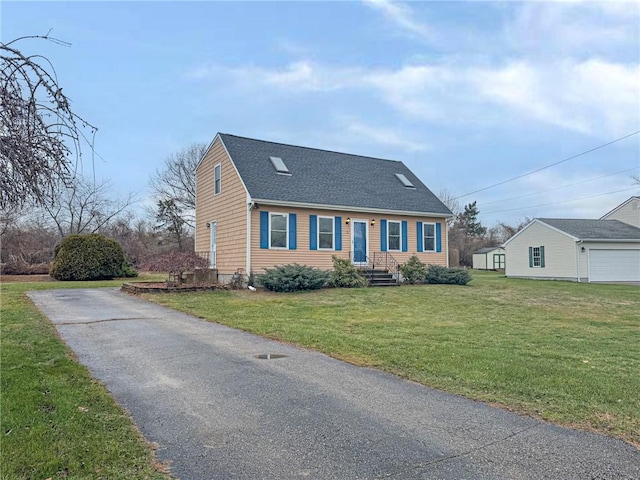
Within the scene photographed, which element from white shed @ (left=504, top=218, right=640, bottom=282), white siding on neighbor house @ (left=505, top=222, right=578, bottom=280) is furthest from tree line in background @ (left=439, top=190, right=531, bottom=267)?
white shed @ (left=504, top=218, right=640, bottom=282)

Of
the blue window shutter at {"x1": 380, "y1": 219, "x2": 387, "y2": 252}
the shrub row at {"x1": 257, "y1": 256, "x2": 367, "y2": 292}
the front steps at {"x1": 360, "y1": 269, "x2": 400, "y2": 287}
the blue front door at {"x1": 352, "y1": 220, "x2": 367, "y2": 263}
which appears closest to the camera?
the shrub row at {"x1": 257, "y1": 256, "x2": 367, "y2": 292}

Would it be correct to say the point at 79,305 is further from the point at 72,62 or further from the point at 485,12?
the point at 485,12

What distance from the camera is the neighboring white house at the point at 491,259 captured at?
42.9 m

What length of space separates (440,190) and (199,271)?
125ft

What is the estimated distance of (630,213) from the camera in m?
28.9

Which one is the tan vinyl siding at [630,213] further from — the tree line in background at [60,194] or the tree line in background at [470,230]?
the tree line in background at [470,230]

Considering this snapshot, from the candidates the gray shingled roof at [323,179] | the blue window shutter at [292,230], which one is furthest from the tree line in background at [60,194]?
the blue window shutter at [292,230]

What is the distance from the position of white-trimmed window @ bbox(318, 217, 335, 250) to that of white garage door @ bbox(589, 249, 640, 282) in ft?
52.1

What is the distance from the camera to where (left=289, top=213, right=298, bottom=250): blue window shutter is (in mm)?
16297

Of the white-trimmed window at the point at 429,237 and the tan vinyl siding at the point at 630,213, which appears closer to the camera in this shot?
the white-trimmed window at the point at 429,237

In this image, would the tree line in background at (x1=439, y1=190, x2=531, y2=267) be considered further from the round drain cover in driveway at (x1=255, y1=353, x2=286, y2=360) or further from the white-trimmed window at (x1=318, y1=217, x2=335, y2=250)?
the round drain cover in driveway at (x1=255, y1=353, x2=286, y2=360)

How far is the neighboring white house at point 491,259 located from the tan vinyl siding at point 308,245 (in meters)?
26.4

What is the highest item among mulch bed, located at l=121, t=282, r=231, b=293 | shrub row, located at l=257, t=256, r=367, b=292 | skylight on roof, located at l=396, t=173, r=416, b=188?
skylight on roof, located at l=396, t=173, r=416, b=188

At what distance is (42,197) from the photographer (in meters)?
3.53
